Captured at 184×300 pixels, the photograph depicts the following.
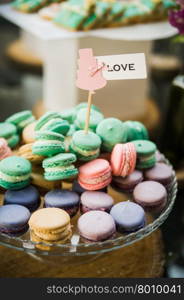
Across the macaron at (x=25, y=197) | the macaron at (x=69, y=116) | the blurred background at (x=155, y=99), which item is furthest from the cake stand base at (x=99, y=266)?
the macaron at (x=69, y=116)

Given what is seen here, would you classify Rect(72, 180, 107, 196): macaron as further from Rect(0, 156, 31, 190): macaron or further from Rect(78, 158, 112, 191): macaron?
Rect(0, 156, 31, 190): macaron

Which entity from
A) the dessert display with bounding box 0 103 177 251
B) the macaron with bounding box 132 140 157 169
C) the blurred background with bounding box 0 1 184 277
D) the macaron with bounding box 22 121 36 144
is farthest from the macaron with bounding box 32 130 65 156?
the blurred background with bounding box 0 1 184 277

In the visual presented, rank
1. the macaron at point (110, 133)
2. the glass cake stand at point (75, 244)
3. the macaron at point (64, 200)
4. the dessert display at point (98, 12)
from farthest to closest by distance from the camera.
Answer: the dessert display at point (98, 12) < the macaron at point (110, 133) < the macaron at point (64, 200) < the glass cake stand at point (75, 244)

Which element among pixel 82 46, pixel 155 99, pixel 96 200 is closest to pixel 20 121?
pixel 96 200

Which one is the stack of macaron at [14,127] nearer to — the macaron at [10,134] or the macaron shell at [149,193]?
the macaron at [10,134]

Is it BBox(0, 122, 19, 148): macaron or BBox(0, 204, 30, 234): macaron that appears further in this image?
BBox(0, 122, 19, 148): macaron

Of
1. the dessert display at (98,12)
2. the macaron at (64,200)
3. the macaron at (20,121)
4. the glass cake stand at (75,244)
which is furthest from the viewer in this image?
the dessert display at (98,12)
